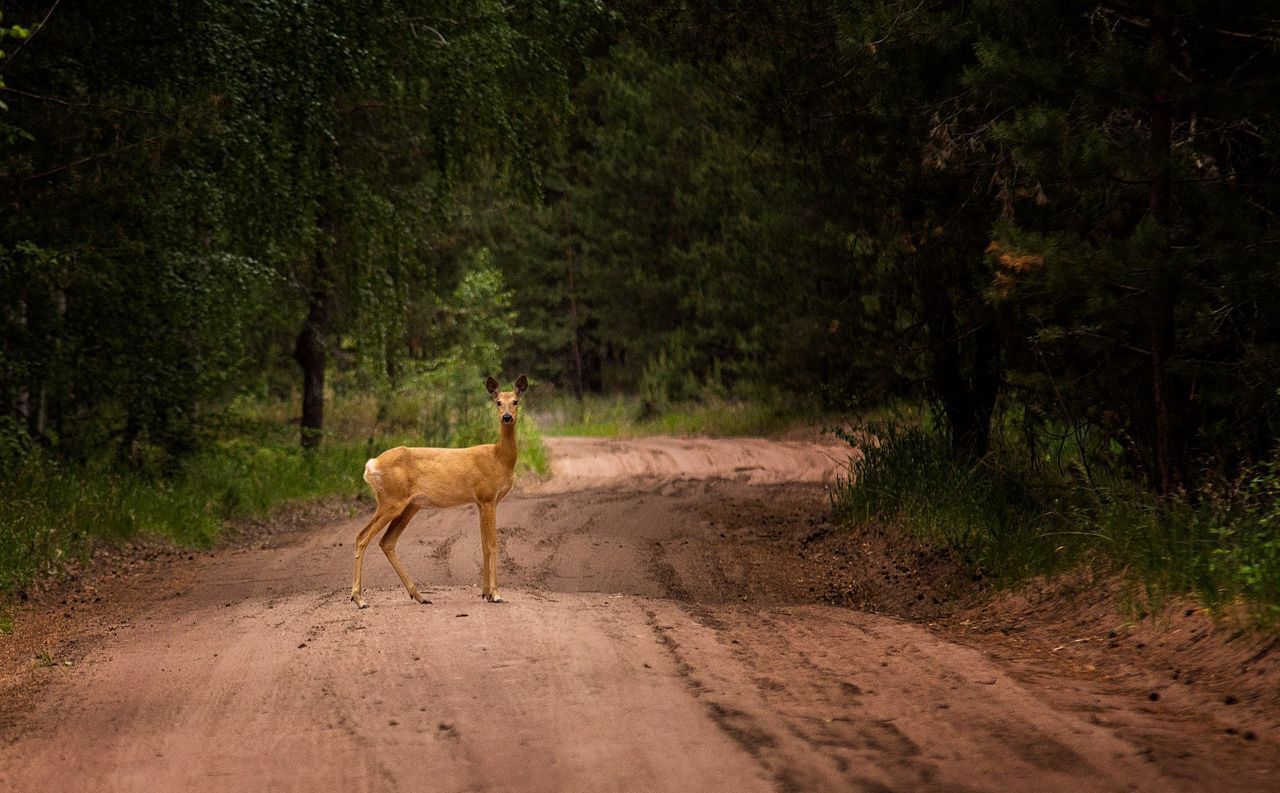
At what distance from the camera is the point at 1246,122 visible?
9250mm

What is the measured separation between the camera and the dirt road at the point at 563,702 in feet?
17.0

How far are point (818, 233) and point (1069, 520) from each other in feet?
17.2

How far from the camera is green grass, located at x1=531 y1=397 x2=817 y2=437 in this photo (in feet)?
97.9

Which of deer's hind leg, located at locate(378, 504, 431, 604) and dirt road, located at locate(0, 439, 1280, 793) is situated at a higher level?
deer's hind leg, located at locate(378, 504, 431, 604)

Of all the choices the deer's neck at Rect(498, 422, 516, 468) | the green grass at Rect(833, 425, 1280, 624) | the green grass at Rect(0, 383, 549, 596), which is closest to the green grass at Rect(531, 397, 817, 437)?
the green grass at Rect(0, 383, 549, 596)

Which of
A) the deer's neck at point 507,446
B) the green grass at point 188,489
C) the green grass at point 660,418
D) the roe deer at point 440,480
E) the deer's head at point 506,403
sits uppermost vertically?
the deer's head at point 506,403

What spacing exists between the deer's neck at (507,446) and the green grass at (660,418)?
1740cm

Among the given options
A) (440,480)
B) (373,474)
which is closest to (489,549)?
(440,480)

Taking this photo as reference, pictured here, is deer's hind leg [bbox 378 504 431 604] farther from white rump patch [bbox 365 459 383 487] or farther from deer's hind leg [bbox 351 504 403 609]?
white rump patch [bbox 365 459 383 487]

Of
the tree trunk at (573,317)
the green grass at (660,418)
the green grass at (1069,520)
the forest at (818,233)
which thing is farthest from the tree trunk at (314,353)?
the tree trunk at (573,317)

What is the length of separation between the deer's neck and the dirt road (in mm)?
1041

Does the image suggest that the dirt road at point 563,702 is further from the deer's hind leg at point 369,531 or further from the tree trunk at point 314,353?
the tree trunk at point 314,353

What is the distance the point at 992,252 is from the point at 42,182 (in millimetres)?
9348

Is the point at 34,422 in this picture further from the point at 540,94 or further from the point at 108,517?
the point at 540,94
